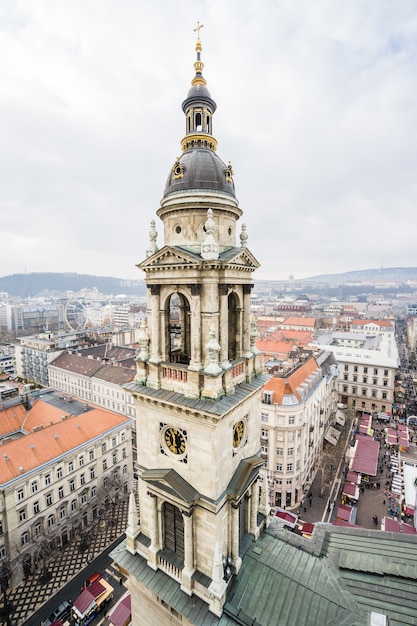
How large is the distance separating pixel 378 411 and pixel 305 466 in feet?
141

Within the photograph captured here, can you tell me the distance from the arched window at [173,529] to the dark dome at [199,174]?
18109mm

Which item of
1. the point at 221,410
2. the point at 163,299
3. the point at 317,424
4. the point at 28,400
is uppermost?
the point at 163,299

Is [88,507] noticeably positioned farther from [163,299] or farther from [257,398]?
[163,299]

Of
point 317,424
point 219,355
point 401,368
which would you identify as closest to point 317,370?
point 317,424

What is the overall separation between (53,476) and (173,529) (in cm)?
2778

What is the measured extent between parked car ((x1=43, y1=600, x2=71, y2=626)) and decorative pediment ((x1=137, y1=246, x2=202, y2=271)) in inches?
1462

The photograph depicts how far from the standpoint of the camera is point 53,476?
37.2m

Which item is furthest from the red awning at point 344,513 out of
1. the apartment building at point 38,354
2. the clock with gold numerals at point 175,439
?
the apartment building at point 38,354

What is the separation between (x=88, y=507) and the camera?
135 ft

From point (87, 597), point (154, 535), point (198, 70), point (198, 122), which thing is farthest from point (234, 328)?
point (87, 597)

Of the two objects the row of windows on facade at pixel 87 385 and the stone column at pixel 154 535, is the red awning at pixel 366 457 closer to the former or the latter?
the stone column at pixel 154 535

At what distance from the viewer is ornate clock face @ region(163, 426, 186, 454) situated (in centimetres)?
1608

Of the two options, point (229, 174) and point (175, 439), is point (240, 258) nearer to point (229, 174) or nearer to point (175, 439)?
point (229, 174)

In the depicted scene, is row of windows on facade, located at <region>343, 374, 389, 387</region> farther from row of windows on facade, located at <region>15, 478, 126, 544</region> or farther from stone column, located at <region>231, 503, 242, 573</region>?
stone column, located at <region>231, 503, 242, 573</region>
